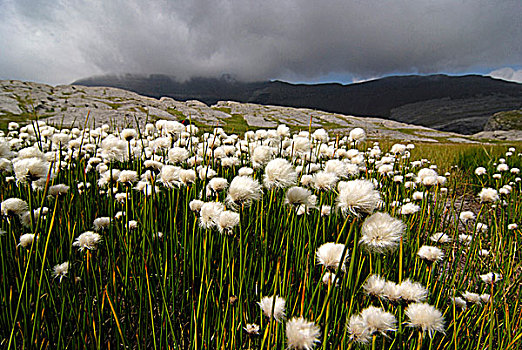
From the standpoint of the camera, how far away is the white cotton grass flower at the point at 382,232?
3.31 ft

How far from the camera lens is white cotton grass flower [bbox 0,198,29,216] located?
58.4 inches

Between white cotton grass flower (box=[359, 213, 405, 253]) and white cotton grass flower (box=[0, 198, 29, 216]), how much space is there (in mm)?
1814

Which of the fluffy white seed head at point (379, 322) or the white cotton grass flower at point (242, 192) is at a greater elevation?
the white cotton grass flower at point (242, 192)

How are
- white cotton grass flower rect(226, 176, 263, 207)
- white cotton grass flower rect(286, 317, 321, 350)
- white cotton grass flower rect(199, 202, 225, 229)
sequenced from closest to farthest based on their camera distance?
white cotton grass flower rect(286, 317, 321, 350) → white cotton grass flower rect(226, 176, 263, 207) → white cotton grass flower rect(199, 202, 225, 229)

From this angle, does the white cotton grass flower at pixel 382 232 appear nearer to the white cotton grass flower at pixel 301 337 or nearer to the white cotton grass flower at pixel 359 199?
the white cotton grass flower at pixel 359 199

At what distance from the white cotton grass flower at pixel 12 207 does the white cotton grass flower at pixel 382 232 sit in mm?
1814

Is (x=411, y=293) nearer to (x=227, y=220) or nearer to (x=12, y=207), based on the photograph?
(x=227, y=220)

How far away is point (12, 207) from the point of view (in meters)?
1.51

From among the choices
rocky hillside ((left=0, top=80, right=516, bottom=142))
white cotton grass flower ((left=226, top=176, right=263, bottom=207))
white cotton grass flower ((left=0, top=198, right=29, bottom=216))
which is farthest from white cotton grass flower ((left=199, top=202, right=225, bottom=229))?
rocky hillside ((left=0, top=80, right=516, bottom=142))

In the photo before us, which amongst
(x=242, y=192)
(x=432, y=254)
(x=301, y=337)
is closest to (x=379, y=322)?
(x=301, y=337)

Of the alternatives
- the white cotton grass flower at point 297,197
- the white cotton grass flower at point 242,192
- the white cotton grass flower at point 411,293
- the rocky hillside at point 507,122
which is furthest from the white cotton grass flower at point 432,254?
the rocky hillside at point 507,122

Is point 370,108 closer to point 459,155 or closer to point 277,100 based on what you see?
point 277,100

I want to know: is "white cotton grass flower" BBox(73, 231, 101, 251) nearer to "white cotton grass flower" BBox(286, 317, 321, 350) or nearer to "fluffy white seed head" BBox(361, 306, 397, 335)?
"white cotton grass flower" BBox(286, 317, 321, 350)

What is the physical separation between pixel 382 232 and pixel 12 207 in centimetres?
189
